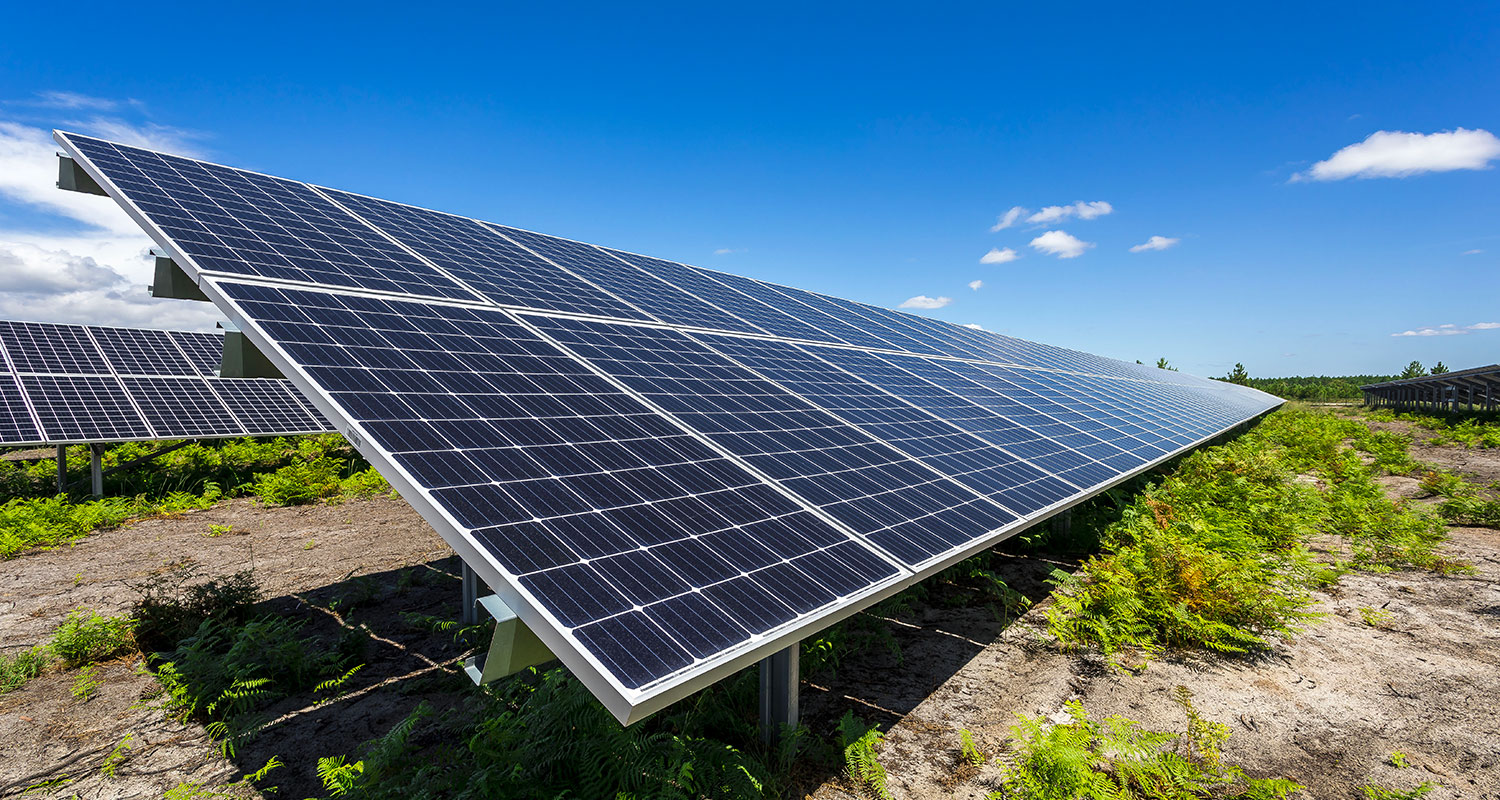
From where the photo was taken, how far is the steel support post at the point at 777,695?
6.77 meters

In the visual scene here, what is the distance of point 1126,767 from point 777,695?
3.51 m

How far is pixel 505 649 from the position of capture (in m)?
4.13

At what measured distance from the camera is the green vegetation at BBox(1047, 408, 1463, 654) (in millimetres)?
10125

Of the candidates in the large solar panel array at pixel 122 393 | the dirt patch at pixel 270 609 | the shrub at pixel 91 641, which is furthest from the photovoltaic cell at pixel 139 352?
the shrub at pixel 91 641

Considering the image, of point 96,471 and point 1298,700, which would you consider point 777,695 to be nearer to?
point 1298,700

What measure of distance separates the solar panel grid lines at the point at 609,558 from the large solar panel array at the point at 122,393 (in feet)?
43.9

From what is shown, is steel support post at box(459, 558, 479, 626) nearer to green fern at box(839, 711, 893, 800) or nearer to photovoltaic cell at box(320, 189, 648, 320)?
photovoltaic cell at box(320, 189, 648, 320)

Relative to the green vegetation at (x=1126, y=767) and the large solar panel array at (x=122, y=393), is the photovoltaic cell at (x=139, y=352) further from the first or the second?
the green vegetation at (x=1126, y=767)

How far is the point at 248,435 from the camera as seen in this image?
21.1 metres

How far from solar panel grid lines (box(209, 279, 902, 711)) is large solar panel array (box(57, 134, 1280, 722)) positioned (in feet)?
0.07

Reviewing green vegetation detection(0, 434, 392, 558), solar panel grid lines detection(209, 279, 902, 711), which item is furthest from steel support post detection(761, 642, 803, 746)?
green vegetation detection(0, 434, 392, 558)

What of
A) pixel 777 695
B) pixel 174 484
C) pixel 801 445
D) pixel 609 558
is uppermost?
pixel 801 445

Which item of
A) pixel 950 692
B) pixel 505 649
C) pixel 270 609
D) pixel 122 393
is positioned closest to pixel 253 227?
pixel 270 609

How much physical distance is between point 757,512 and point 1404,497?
84.8 ft
